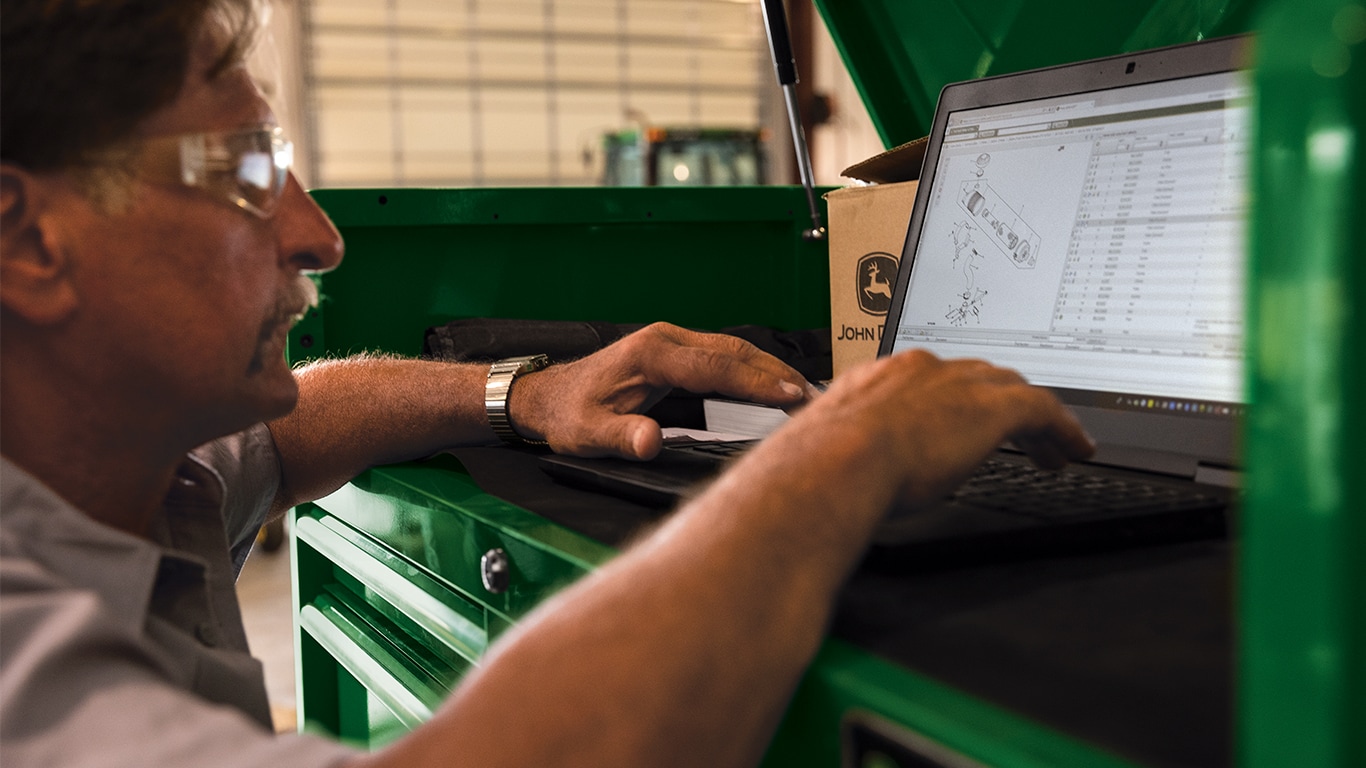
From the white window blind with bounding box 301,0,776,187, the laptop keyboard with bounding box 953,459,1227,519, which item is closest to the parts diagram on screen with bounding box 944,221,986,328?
the laptop keyboard with bounding box 953,459,1227,519

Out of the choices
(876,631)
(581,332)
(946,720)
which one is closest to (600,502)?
(876,631)

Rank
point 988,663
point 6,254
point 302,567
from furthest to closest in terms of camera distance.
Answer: point 302,567 → point 6,254 → point 988,663

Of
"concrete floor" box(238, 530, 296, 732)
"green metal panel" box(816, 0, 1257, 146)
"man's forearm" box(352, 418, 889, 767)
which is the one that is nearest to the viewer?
"man's forearm" box(352, 418, 889, 767)

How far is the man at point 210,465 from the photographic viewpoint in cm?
56

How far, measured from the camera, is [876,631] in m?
→ 0.59

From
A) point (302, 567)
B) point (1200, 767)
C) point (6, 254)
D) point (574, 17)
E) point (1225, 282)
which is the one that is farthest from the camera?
point (574, 17)

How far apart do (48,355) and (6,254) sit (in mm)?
71

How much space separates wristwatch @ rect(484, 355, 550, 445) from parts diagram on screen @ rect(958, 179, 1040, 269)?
487 mm

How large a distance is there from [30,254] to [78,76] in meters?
0.12

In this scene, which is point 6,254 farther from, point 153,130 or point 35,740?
point 35,740

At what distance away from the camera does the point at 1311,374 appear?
34 cm

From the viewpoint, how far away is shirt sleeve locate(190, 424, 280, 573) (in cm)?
121

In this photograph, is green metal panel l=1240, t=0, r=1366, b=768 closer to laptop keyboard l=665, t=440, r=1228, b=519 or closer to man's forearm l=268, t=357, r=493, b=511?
laptop keyboard l=665, t=440, r=1228, b=519

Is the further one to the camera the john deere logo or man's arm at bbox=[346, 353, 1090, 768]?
the john deere logo
